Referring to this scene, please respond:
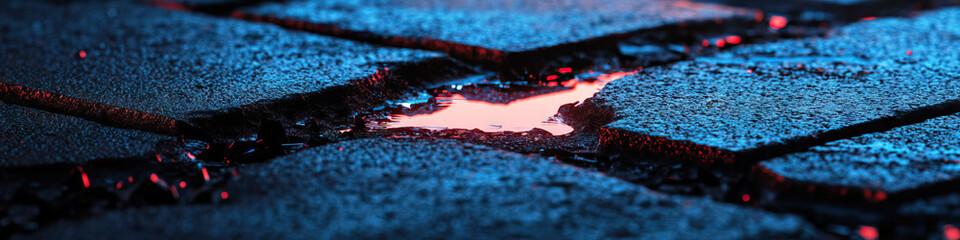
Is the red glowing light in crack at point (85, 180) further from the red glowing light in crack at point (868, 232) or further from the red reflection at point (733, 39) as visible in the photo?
the red reflection at point (733, 39)

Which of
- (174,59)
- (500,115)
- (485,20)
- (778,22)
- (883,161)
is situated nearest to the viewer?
(883,161)

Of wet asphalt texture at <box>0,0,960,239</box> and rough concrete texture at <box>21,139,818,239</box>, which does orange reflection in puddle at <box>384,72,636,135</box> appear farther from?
rough concrete texture at <box>21,139,818,239</box>

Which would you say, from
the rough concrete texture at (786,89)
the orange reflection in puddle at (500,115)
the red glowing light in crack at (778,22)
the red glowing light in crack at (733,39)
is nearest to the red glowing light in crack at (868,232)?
the rough concrete texture at (786,89)

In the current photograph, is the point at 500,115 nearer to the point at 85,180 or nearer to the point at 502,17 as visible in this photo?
the point at 85,180

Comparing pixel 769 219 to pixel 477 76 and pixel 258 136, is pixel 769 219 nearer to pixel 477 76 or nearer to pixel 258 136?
pixel 258 136

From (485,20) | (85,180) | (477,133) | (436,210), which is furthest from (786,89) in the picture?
(85,180)

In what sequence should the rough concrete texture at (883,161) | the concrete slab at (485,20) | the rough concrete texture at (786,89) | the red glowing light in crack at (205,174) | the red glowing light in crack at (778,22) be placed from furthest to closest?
the red glowing light in crack at (778,22) → the concrete slab at (485,20) → the rough concrete texture at (786,89) → the red glowing light in crack at (205,174) → the rough concrete texture at (883,161)

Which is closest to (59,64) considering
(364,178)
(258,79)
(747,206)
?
(258,79)
